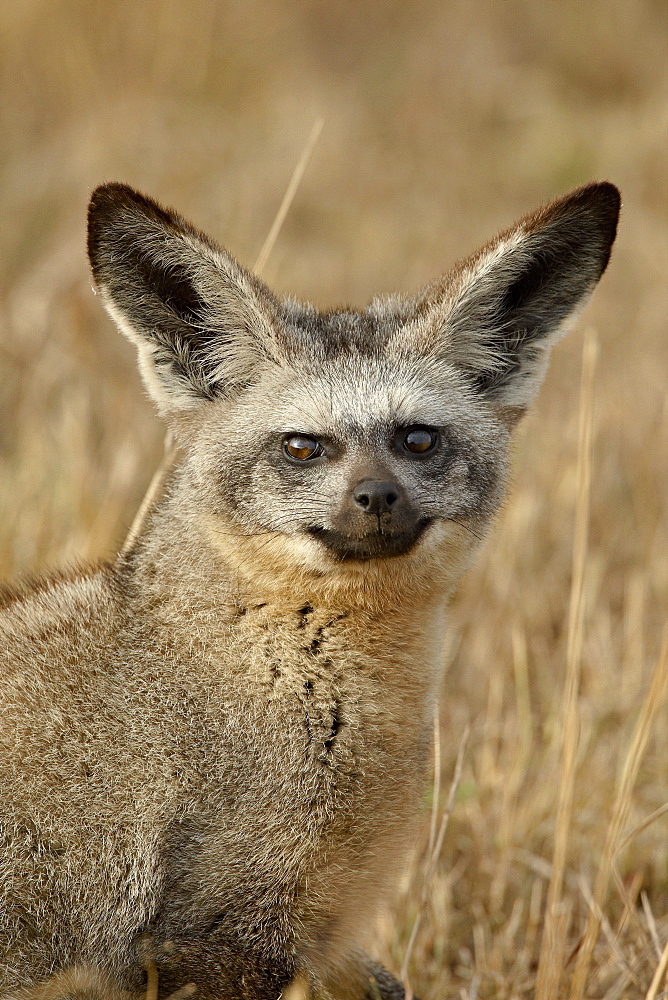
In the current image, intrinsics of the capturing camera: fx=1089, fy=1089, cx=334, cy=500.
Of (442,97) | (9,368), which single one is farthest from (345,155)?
(9,368)

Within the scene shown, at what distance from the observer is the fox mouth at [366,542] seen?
125 inches

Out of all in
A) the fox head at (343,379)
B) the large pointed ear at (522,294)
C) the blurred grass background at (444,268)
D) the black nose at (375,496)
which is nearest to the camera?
the black nose at (375,496)

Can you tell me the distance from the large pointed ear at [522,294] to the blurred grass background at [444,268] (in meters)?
0.96

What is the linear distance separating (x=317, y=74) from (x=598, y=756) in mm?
10409

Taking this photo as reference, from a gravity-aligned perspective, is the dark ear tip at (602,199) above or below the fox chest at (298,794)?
above

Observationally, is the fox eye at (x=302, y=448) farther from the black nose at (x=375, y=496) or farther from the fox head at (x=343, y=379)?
the black nose at (x=375, y=496)

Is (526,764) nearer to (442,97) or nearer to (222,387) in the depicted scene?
(222,387)

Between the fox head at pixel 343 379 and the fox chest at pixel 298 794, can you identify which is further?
the fox head at pixel 343 379

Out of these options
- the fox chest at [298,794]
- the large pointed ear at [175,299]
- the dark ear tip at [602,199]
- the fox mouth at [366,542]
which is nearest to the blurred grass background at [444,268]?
the fox chest at [298,794]

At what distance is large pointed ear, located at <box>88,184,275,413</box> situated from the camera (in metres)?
3.32

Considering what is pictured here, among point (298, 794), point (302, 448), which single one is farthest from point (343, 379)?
point (298, 794)

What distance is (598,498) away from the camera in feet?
22.5

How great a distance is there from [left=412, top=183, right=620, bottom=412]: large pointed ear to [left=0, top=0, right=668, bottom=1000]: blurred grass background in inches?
37.8

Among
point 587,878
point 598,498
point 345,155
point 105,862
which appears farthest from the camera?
point 345,155
